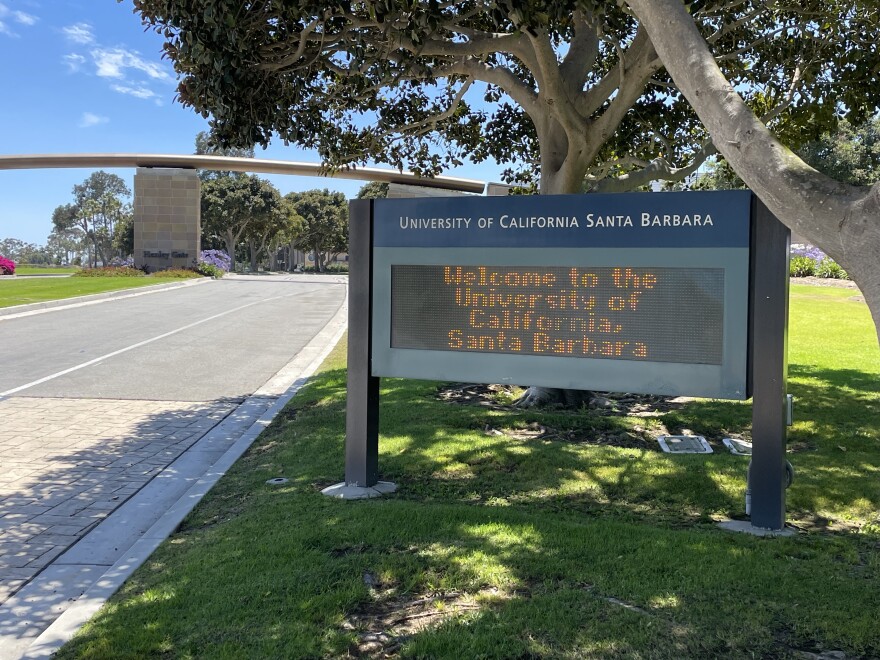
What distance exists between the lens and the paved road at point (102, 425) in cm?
505

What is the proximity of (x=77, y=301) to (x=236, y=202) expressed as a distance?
1682 inches

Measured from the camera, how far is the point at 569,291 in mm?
5445

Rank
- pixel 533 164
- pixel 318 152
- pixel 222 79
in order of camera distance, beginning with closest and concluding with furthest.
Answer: pixel 222 79 → pixel 318 152 → pixel 533 164

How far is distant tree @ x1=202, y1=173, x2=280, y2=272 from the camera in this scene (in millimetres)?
67000

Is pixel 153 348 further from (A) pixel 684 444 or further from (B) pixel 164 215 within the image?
(B) pixel 164 215

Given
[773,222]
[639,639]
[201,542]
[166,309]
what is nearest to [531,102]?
[773,222]

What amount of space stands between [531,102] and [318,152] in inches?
143

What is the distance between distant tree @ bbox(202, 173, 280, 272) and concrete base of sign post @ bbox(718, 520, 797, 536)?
2580 inches

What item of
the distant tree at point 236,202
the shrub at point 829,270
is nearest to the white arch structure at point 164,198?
the distant tree at point 236,202

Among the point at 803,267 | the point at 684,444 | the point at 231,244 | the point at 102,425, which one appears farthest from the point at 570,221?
the point at 231,244

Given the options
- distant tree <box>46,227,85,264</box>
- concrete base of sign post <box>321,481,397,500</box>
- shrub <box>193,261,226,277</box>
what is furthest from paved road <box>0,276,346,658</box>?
distant tree <box>46,227,85,264</box>

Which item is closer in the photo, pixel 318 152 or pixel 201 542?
pixel 201 542

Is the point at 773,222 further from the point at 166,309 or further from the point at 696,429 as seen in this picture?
the point at 166,309

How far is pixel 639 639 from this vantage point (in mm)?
3512
